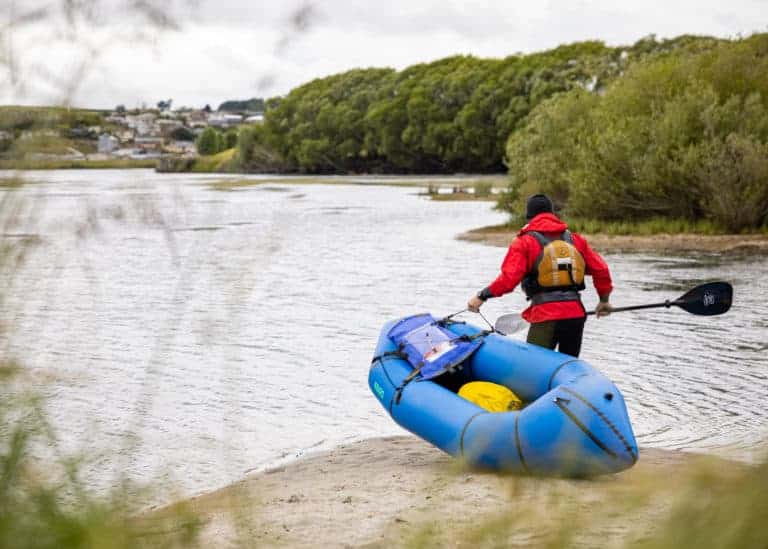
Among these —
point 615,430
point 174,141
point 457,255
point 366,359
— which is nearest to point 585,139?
point 457,255

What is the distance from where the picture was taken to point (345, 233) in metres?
33.8

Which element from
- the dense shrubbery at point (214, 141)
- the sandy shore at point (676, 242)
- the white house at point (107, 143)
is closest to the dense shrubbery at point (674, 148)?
the sandy shore at point (676, 242)

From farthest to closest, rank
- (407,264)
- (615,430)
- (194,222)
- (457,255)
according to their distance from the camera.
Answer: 1. (457,255)
2. (407,264)
3. (615,430)
4. (194,222)

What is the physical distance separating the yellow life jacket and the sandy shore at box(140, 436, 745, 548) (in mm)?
1235

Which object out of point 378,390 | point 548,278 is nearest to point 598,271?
point 548,278

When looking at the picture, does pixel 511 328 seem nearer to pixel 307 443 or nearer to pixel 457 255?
pixel 307 443

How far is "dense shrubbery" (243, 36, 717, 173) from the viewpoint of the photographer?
87812mm

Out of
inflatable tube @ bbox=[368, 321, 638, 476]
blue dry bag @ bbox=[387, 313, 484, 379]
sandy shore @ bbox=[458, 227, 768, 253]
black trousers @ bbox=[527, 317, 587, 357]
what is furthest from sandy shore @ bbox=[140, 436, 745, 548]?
sandy shore @ bbox=[458, 227, 768, 253]

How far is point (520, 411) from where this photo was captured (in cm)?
658

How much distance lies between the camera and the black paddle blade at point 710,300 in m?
8.43

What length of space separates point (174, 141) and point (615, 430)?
13.2 feet

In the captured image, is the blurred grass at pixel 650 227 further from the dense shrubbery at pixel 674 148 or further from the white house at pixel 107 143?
the white house at pixel 107 143

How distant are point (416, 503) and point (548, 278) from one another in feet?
13.6

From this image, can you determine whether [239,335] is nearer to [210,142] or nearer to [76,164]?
[210,142]
